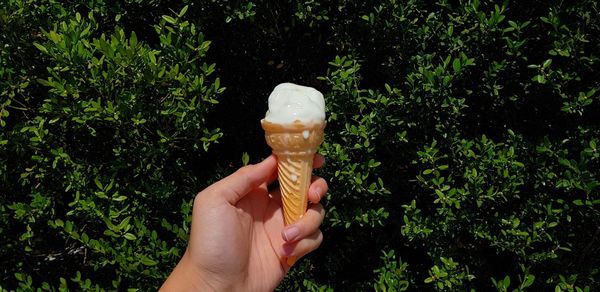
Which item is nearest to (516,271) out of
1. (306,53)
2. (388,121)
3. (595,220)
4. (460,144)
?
(595,220)

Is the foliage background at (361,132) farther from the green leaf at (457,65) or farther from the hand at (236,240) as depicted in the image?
the hand at (236,240)

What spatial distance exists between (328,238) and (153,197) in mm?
1161

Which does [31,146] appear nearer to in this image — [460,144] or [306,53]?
[306,53]

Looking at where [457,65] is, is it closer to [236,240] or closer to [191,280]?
[236,240]

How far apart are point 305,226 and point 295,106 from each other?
1.72 feet

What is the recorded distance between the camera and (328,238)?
142 inches

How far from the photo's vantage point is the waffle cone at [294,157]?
7.91ft

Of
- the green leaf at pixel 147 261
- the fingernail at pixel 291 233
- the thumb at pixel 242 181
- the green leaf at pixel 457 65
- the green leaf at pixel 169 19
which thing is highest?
the green leaf at pixel 169 19

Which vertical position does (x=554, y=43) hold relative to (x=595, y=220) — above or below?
above

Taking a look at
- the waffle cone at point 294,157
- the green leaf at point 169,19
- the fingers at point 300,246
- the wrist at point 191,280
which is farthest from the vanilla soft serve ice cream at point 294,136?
the green leaf at point 169,19

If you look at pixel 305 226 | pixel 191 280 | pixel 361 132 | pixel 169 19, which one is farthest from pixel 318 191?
pixel 169 19

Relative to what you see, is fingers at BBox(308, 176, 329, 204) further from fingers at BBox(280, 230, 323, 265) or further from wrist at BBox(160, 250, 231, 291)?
wrist at BBox(160, 250, 231, 291)

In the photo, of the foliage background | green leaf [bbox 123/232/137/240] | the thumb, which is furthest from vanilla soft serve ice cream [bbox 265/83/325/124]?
green leaf [bbox 123/232/137/240]

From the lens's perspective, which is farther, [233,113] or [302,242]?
[233,113]
